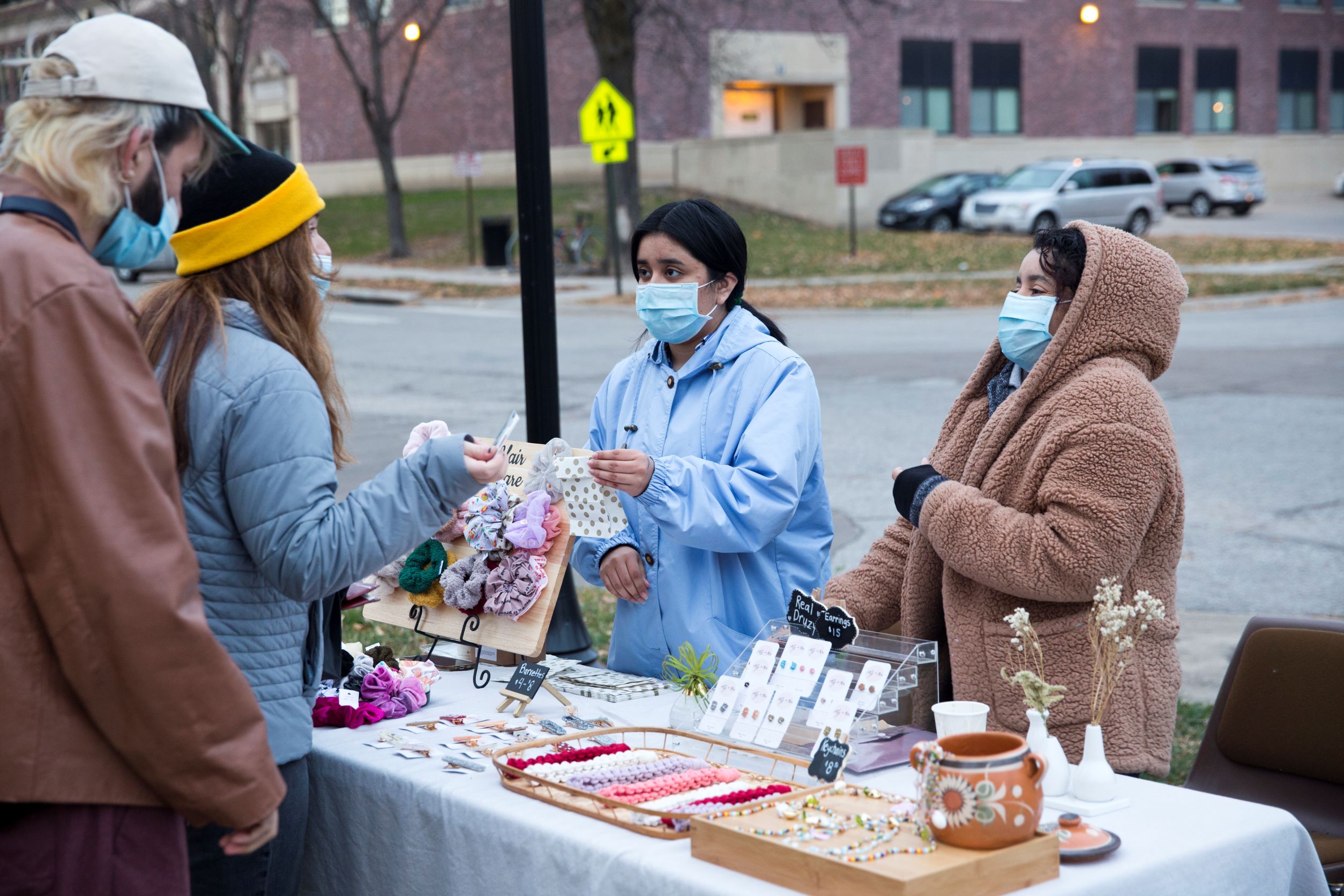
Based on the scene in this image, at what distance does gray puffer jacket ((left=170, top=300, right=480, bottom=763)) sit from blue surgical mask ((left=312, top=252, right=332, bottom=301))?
0.30 m

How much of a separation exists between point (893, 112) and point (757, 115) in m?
4.34

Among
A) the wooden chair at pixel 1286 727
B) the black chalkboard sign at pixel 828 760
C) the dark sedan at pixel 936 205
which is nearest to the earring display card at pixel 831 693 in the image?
the black chalkboard sign at pixel 828 760

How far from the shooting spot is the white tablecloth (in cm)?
222

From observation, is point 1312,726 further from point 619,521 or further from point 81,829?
Answer: point 81,829

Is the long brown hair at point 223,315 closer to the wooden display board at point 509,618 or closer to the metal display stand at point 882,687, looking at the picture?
the wooden display board at point 509,618

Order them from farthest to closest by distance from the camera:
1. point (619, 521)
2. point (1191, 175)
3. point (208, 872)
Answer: point (1191, 175)
point (619, 521)
point (208, 872)

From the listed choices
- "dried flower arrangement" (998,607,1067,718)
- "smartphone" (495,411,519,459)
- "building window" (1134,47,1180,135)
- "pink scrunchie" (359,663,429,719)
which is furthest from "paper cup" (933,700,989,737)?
"building window" (1134,47,1180,135)

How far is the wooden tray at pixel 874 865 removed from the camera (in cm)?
198

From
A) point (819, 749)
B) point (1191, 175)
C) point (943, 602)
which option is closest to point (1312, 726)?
point (943, 602)

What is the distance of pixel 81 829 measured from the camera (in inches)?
74.5

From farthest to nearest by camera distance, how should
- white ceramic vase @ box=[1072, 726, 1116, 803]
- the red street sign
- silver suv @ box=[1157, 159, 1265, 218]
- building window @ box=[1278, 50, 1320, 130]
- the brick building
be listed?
building window @ box=[1278, 50, 1320, 130]
silver suv @ box=[1157, 159, 1265, 218]
the brick building
the red street sign
white ceramic vase @ box=[1072, 726, 1116, 803]

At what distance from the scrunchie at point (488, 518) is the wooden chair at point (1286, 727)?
1.97 m

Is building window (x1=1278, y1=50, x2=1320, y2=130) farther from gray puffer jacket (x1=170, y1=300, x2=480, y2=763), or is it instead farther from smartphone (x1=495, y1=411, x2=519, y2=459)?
gray puffer jacket (x1=170, y1=300, x2=480, y2=763)

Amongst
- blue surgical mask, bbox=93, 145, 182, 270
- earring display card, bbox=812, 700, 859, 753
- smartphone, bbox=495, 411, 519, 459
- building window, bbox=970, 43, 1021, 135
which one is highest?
building window, bbox=970, 43, 1021, 135
